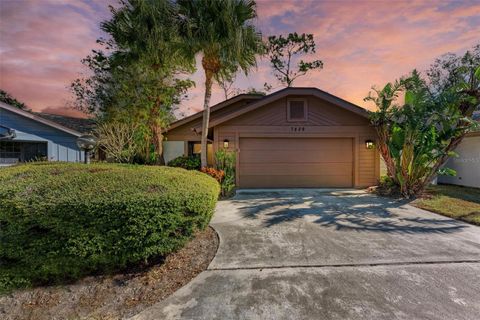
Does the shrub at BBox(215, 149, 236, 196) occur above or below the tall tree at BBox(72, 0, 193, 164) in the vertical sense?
below

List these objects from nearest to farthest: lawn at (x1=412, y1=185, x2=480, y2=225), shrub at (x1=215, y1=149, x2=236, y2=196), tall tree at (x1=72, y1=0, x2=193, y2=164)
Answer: lawn at (x1=412, y1=185, x2=480, y2=225)
tall tree at (x1=72, y1=0, x2=193, y2=164)
shrub at (x1=215, y1=149, x2=236, y2=196)

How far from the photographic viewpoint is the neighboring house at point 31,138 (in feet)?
36.6

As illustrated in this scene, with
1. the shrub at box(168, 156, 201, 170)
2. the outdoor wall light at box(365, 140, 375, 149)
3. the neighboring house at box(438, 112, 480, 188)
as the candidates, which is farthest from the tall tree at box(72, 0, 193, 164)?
the neighboring house at box(438, 112, 480, 188)

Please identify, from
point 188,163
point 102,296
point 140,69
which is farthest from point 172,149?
point 102,296

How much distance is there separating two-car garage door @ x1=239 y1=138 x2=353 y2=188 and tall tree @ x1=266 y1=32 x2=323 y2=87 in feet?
36.5

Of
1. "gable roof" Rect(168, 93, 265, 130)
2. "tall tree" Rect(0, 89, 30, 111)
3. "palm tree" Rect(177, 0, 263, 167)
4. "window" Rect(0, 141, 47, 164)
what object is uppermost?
"tall tree" Rect(0, 89, 30, 111)

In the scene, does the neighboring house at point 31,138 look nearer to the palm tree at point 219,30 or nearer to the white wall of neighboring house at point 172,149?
the white wall of neighboring house at point 172,149

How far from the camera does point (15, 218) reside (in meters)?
2.65

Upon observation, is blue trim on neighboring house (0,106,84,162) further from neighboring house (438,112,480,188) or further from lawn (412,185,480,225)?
neighboring house (438,112,480,188)

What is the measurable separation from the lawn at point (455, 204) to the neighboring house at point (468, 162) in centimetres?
185

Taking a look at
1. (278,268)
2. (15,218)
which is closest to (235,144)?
(278,268)

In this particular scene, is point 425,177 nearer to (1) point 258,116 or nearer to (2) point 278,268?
(1) point 258,116

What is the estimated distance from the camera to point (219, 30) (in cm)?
725

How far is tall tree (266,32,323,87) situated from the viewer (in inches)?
735
